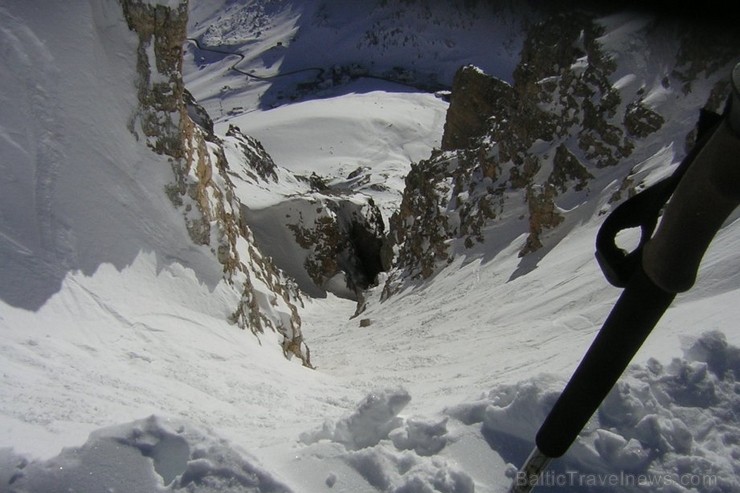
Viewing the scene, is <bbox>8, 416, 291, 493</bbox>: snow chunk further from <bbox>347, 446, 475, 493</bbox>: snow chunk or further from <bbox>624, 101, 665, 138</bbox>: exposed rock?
<bbox>624, 101, 665, 138</bbox>: exposed rock

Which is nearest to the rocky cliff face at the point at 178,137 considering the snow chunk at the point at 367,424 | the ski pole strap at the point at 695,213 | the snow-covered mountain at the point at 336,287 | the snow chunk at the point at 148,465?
the snow-covered mountain at the point at 336,287

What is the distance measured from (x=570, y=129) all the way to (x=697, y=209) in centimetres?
1379

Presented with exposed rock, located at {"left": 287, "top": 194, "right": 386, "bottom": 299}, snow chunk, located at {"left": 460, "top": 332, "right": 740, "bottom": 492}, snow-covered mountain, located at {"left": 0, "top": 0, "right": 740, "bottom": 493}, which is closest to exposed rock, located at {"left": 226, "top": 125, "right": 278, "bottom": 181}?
snow-covered mountain, located at {"left": 0, "top": 0, "right": 740, "bottom": 493}

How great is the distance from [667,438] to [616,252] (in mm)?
1893

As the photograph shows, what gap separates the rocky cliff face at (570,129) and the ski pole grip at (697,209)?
11210mm

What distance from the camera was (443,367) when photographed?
28.0 feet

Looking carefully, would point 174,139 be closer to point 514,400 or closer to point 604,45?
point 514,400

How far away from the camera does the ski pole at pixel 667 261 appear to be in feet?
3.96

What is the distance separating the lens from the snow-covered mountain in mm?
2918

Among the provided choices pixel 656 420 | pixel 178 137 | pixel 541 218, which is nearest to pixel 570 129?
pixel 541 218

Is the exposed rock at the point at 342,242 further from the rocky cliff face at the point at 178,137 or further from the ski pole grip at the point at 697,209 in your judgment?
the ski pole grip at the point at 697,209

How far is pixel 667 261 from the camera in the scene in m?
1.30

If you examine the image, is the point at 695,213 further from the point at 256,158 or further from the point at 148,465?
the point at 256,158

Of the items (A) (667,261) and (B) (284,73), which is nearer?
(A) (667,261)
